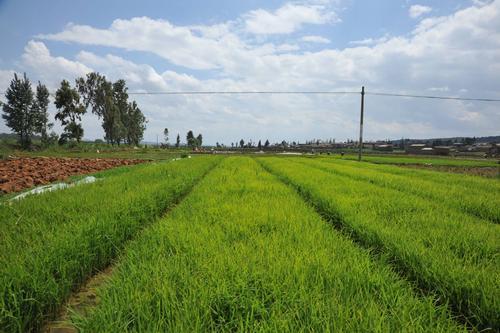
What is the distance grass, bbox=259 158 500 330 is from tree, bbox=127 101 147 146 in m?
63.2

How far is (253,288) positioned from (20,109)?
45265mm

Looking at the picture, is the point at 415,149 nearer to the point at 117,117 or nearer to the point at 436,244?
the point at 117,117

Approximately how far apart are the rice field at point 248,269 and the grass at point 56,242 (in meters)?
0.01

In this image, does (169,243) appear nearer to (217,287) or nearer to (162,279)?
(162,279)

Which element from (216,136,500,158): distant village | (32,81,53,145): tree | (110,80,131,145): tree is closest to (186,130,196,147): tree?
(216,136,500,158): distant village

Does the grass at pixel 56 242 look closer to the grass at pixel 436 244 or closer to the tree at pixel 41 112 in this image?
the grass at pixel 436 244

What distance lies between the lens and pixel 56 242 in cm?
241

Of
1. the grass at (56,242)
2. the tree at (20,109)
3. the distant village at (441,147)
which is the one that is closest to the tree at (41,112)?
the tree at (20,109)

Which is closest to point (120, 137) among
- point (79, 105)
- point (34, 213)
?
point (79, 105)

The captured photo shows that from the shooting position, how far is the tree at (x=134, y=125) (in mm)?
62259

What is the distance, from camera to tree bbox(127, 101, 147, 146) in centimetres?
6226

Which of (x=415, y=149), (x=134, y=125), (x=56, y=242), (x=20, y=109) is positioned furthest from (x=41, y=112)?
(x=415, y=149)

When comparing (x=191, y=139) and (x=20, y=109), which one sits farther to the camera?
(x=191, y=139)

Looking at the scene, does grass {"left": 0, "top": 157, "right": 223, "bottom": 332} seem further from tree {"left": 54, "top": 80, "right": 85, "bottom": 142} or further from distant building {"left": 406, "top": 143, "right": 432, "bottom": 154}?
distant building {"left": 406, "top": 143, "right": 432, "bottom": 154}
